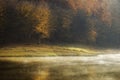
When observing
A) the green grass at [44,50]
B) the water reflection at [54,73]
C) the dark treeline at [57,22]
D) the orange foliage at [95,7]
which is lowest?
the water reflection at [54,73]

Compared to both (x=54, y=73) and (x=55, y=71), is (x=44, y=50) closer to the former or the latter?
(x=55, y=71)

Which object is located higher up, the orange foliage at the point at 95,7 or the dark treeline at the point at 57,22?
the orange foliage at the point at 95,7

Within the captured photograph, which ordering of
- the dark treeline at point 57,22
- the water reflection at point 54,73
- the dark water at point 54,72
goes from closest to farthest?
the water reflection at point 54,73 < the dark water at point 54,72 < the dark treeline at point 57,22

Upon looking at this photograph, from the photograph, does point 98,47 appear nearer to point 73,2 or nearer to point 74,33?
point 74,33

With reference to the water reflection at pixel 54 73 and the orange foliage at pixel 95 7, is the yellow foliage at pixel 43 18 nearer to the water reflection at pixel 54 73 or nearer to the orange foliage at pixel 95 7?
the orange foliage at pixel 95 7

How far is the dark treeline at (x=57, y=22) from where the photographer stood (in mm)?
49406

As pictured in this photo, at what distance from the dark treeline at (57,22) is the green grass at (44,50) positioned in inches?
81.6

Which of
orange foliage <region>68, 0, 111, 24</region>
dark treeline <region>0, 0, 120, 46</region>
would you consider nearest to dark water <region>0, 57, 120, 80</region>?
dark treeline <region>0, 0, 120, 46</region>

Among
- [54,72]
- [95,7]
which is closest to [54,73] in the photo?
[54,72]

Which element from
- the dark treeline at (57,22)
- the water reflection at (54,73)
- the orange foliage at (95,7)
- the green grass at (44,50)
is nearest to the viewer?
the water reflection at (54,73)

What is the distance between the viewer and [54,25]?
53.7 metres

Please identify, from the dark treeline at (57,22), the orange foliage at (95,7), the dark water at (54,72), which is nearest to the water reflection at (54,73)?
the dark water at (54,72)

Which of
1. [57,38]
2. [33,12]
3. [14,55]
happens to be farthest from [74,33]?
[14,55]

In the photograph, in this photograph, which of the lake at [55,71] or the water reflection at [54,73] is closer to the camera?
the water reflection at [54,73]
